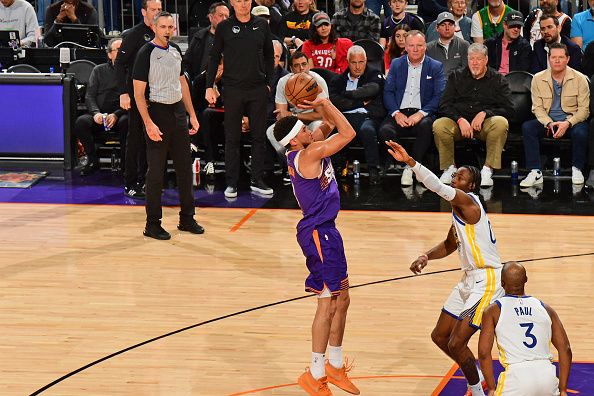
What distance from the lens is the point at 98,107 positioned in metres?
14.0

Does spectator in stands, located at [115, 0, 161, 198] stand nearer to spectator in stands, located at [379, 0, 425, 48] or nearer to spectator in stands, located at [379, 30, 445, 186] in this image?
spectator in stands, located at [379, 30, 445, 186]

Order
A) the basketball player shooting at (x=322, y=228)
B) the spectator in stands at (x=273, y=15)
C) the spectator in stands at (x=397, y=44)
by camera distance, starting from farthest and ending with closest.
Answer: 1. the spectator in stands at (x=273, y=15)
2. the spectator in stands at (x=397, y=44)
3. the basketball player shooting at (x=322, y=228)

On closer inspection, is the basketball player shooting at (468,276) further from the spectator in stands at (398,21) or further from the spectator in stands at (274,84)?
the spectator in stands at (398,21)

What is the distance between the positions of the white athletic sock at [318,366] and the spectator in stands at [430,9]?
9621 millimetres

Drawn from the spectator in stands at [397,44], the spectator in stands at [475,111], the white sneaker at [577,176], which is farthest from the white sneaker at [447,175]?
the spectator in stands at [397,44]

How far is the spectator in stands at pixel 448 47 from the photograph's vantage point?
1403 cm

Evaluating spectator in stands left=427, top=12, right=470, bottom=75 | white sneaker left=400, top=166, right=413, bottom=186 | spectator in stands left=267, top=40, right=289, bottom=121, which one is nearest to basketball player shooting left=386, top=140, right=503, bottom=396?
white sneaker left=400, top=166, right=413, bottom=186

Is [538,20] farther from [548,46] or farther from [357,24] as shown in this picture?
[357,24]

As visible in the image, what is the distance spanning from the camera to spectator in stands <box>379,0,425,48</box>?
49.4 feet

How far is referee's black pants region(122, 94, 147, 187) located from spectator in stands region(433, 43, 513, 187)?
133 inches

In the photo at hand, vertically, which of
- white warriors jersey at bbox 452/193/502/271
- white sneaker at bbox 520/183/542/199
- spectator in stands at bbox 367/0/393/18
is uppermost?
spectator in stands at bbox 367/0/393/18

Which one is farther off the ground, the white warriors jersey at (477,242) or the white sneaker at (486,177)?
the white warriors jersey at (477,242)

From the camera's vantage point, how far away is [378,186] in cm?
1323

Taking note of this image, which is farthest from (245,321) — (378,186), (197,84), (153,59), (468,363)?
(197,84)
